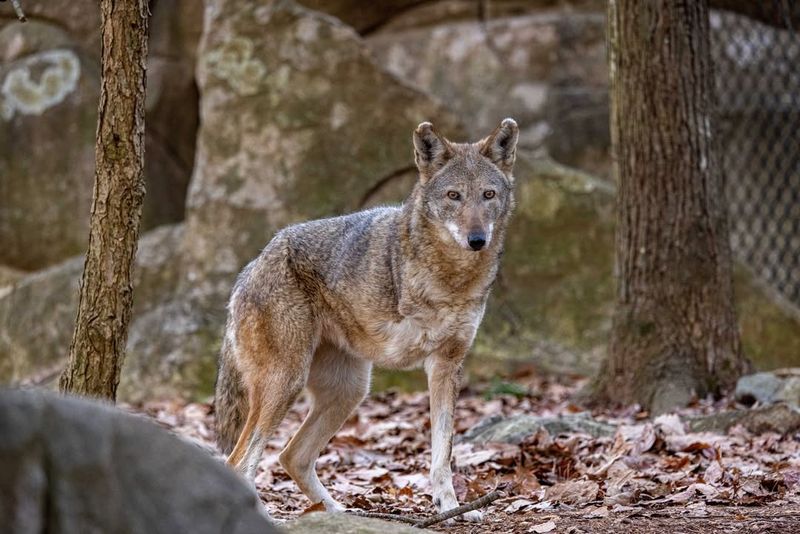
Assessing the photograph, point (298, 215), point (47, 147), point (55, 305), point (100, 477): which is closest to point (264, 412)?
point (100, 477)

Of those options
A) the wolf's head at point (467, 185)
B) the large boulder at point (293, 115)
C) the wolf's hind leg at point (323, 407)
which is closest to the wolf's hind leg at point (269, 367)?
the wolf's hind leg at point (323, 407)

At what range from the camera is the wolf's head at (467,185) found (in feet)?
19.1

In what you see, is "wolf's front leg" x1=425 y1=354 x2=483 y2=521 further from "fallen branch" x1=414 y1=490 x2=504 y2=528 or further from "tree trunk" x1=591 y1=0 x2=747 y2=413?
"tree trunk" x1=591 y1=0 x2=747 y2=413

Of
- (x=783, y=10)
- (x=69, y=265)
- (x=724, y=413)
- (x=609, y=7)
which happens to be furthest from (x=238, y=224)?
(x=783, y=10)

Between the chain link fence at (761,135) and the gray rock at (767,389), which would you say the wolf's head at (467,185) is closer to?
the gray rock at (767,389)

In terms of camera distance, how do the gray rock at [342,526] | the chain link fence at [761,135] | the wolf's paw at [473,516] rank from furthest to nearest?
1. the chain link fence at [761,135]
2. the wolf's paw at [473,516]
3. the gray rock at [342,526]

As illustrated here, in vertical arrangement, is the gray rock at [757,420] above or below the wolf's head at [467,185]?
below

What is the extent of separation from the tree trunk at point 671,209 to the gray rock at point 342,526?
4.08 meters

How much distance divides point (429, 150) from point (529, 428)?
180 cm

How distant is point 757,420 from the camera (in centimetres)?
655

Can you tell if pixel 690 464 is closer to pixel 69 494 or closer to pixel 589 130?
pixel 69 494

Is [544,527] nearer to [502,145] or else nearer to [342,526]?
[342,526]

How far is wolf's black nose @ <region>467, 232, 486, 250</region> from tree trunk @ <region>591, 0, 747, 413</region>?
2253 millimetres

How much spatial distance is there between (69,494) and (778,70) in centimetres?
1115
